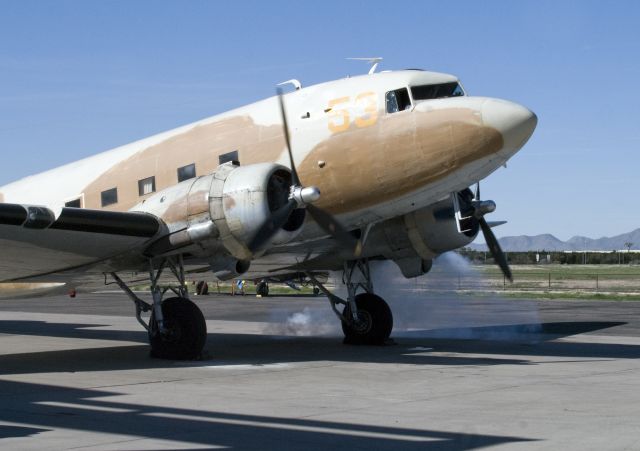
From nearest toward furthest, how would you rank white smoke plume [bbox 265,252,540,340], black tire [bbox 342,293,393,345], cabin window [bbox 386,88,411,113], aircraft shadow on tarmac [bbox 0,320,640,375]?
cabin window [bbox 386,88,411,113]
aircraft shadow on tarmac [bbox 0,320,640,375]
black tire [bbox 342,293,393,345]
white smoke plume [bbox 265,252,540,340]

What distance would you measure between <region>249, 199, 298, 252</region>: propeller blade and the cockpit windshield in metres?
2.86

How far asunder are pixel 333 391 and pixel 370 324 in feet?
23.7

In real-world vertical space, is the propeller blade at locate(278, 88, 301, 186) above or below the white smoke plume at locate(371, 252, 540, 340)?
above

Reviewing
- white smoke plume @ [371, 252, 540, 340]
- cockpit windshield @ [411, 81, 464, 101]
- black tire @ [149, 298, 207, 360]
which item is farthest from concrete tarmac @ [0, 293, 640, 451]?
cockpit windshield @ [411, 81, 464, 101]

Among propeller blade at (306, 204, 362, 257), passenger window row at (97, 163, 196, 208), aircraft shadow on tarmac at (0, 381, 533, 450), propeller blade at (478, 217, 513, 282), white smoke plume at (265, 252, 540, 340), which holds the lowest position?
white smoke plume at (265, 252, 540, 340)

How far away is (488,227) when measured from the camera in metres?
18.2

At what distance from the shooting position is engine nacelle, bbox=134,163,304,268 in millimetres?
13906

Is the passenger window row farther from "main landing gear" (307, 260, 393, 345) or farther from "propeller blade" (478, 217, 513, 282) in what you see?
"propeller blade" (478, 217, 513, 282)

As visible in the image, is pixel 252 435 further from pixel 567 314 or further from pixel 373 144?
pixel 567 314

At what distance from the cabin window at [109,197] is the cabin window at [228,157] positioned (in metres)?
2.69

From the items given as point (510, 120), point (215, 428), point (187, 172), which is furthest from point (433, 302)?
point (215, 428)

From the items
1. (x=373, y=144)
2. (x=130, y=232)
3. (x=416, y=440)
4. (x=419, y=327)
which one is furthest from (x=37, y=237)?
(x=419, y=327)

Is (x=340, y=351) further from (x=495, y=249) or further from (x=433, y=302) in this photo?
(x=433, y=302)

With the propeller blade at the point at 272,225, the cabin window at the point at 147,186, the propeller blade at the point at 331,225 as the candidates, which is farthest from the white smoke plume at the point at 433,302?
the propeller blade at the point at 272,225
